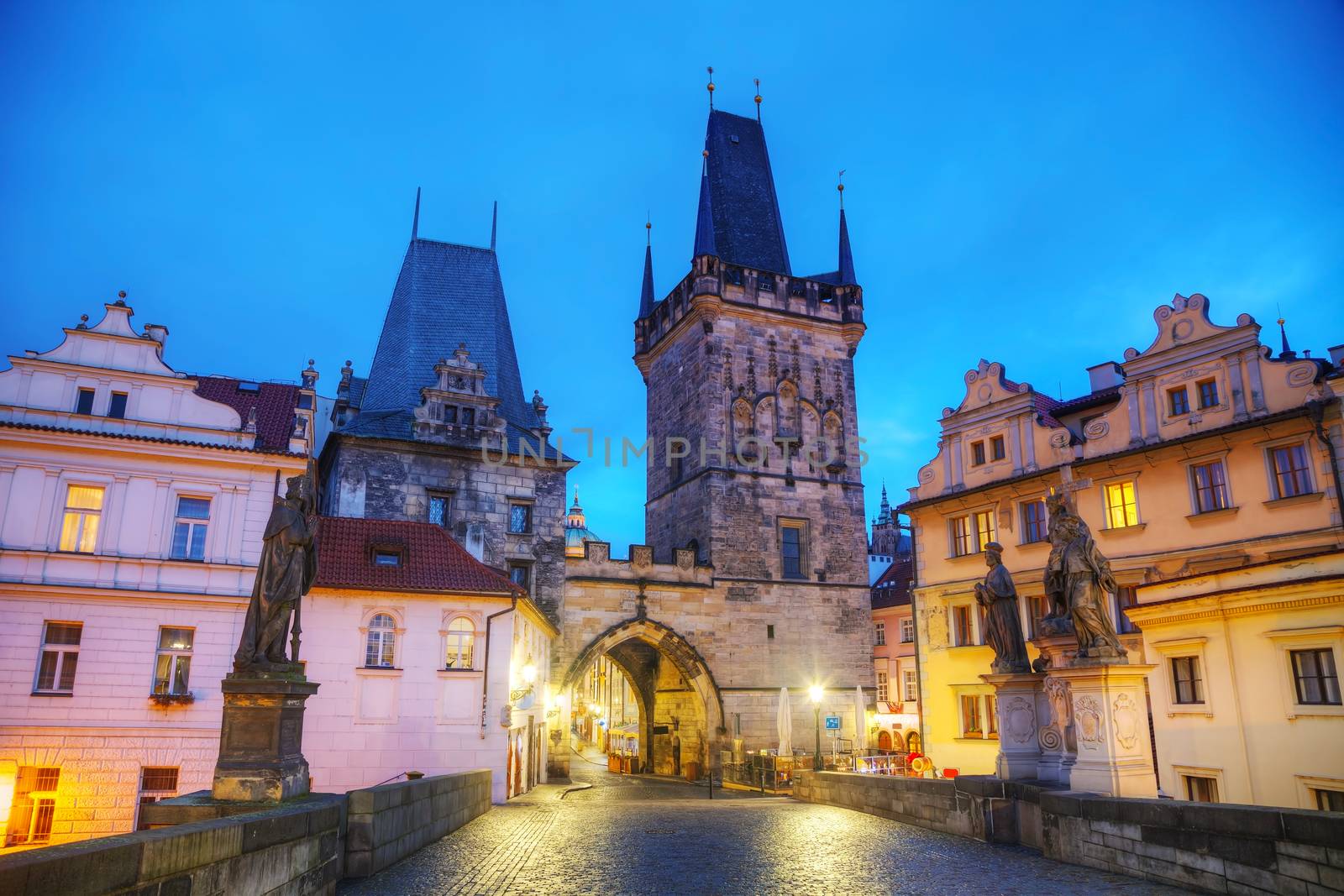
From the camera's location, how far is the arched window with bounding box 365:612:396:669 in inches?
806

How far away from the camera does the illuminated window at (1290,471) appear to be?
18875 millimetres

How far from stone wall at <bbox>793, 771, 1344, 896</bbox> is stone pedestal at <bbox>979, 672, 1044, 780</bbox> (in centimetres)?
42

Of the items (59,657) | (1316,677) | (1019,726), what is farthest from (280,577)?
(1316,677)

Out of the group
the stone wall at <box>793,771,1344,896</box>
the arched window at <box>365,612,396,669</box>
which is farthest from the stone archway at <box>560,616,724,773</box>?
the stone wall at <box>793,771,1344,896</box>

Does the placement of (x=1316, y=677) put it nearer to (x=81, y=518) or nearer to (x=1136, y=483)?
(x=1136, y=483)

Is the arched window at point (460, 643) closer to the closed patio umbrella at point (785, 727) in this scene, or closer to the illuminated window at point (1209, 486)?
the closed patio umbrella at point (785, 727)

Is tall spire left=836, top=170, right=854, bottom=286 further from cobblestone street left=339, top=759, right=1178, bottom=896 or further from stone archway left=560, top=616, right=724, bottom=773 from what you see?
cobblestone street left=339, top=759, right=1178, bottom=896

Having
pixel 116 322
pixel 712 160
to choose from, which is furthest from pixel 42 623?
pixel 712 160

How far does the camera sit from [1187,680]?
16.8 meters

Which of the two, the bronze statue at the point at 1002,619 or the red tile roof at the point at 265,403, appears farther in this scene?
the red tile roof at the point at 265,403

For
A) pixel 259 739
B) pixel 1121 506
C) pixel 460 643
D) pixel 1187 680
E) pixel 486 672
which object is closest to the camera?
pixel 259 739

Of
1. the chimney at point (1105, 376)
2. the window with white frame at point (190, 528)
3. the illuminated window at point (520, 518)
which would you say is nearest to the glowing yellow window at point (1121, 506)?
the chimney at point (1105, 376)

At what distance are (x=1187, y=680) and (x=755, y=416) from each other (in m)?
21.8

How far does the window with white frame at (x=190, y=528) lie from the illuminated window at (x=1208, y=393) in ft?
73.3
